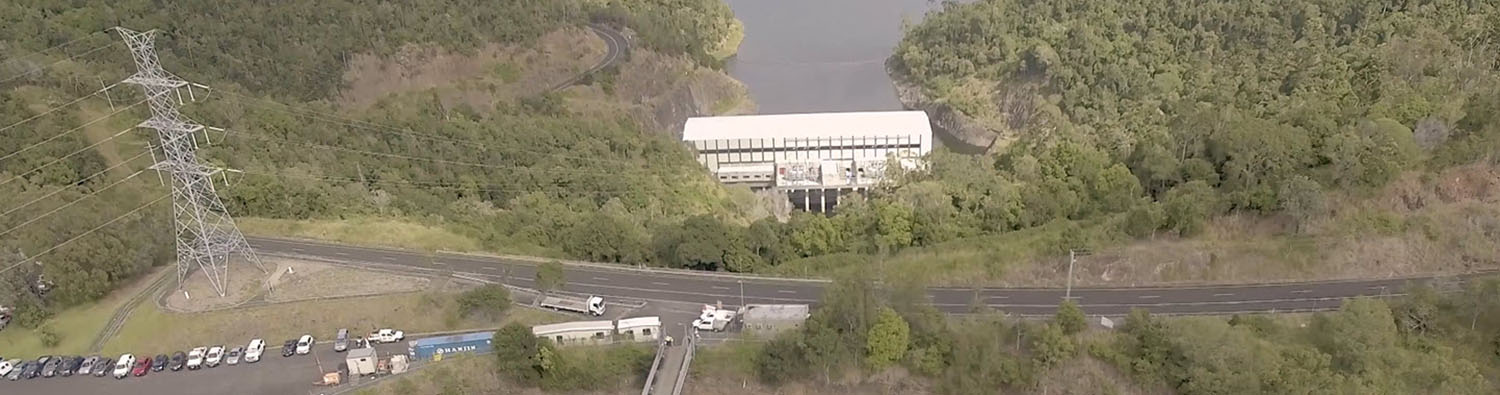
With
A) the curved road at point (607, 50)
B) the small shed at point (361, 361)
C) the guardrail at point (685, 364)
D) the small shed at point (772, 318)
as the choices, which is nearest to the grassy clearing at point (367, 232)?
the small shed at point (361, 361)

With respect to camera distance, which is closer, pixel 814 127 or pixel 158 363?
pixel 158 363

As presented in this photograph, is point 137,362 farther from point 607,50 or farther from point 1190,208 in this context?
point 607,50

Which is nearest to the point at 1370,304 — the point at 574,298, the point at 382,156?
the point at 574,298

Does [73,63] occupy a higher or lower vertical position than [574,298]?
higher

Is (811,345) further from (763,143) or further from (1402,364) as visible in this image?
(763,143)

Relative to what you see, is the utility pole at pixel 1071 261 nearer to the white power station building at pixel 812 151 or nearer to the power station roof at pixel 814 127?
the white power station building at pixel 812 151

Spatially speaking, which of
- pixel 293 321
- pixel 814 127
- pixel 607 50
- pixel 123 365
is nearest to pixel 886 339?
pixel 293 321
